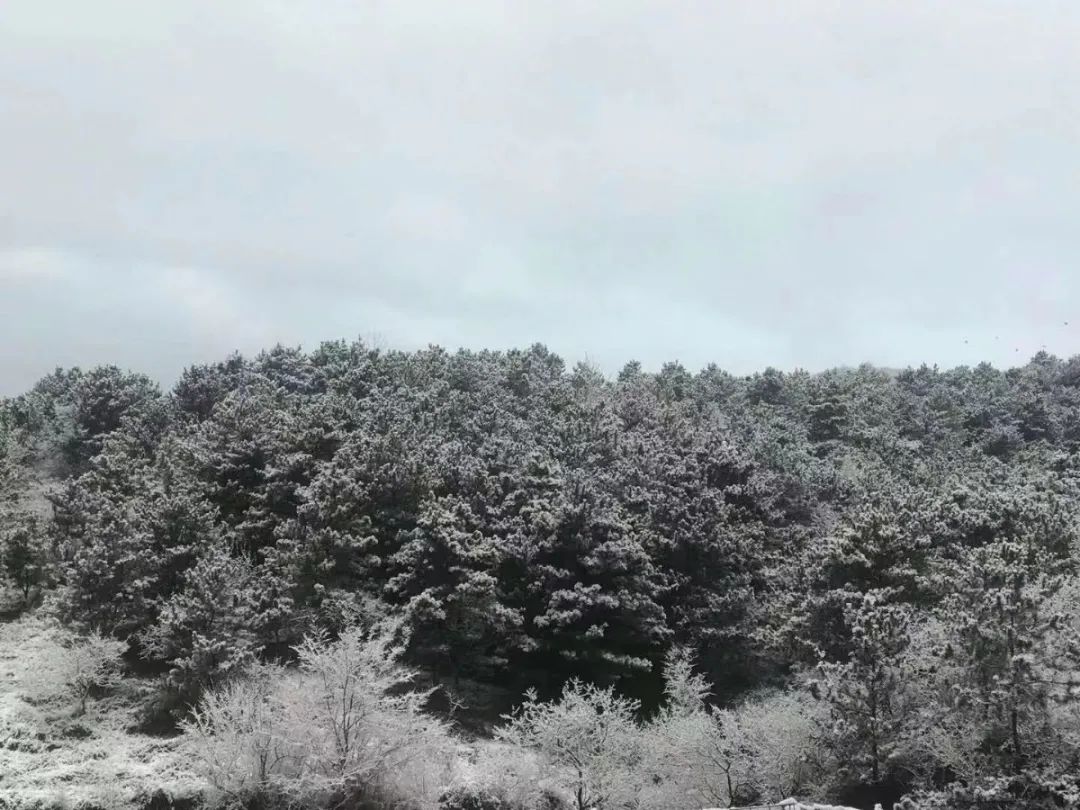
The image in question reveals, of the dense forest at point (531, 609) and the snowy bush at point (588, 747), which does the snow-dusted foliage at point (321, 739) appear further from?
the snowy bush at point (588, 747)

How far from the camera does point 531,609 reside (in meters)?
37.2

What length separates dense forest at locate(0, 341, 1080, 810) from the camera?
25859 mm

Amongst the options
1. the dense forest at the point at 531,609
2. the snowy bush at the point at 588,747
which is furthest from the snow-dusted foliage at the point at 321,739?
the snowy bush at the point at 588,747

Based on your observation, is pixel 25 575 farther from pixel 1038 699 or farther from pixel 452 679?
pixel 1038 699

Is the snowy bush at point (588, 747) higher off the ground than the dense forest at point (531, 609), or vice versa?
the dense forest at point (531, 609)

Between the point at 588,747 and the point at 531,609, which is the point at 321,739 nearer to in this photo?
the point at 588,747

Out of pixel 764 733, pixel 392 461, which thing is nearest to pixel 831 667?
pixel 764 733

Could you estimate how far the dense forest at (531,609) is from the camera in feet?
84.8

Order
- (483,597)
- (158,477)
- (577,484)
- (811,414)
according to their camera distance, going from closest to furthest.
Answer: (483,597), (577,484), (158,477), (811,414)

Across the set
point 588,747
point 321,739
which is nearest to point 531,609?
point 588,747

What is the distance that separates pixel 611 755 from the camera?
28500 millimetres

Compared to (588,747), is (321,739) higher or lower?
higher

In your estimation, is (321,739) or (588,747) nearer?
(321,739)

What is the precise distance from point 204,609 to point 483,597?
11.4 m
